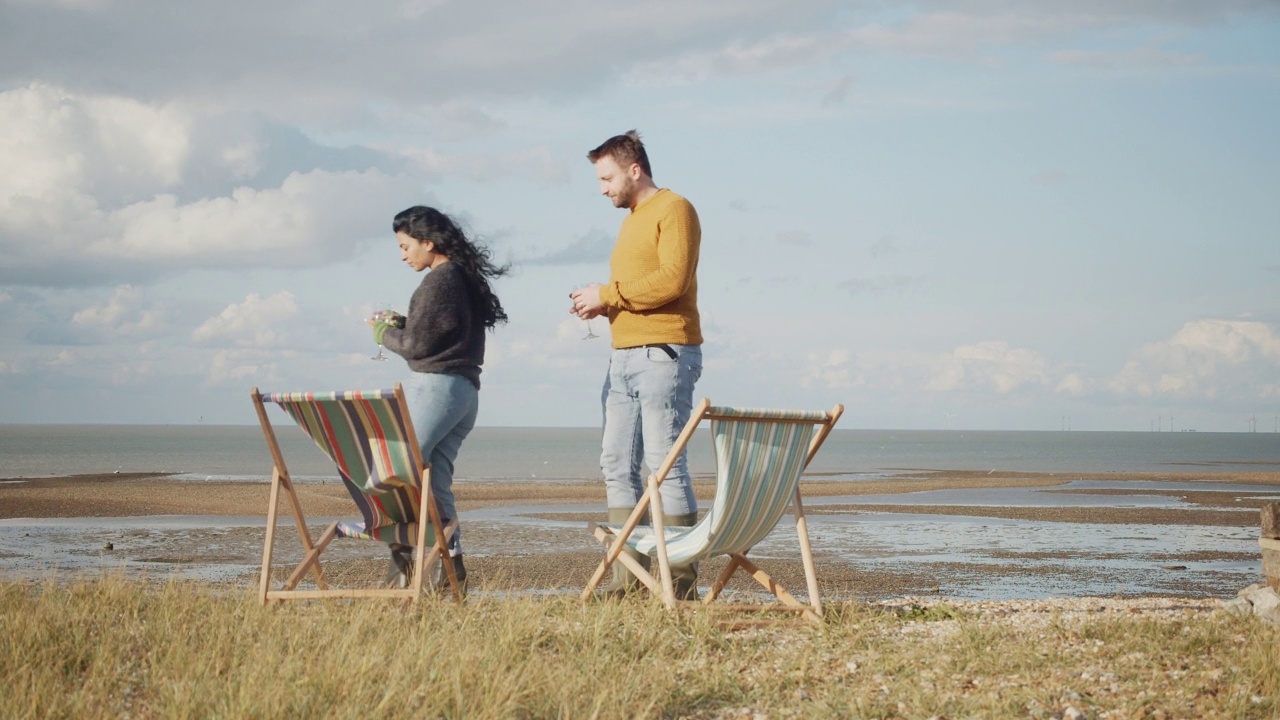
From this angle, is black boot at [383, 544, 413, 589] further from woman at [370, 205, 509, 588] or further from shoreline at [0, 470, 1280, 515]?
shoreline at [0, 470, 1280, 515]

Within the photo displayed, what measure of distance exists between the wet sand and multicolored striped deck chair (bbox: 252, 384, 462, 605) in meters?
0.58

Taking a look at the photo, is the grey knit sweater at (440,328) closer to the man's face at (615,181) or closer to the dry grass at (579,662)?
the man's face at (615,181)

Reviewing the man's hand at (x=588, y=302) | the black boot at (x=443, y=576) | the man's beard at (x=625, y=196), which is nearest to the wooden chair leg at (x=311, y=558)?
the black boot at (x=443, y=576)

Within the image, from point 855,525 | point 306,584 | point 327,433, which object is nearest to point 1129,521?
point 855,525

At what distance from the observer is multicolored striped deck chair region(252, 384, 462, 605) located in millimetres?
4555

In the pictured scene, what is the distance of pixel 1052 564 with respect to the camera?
11.7m

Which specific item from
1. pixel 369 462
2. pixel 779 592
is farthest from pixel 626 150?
pixel 779 592

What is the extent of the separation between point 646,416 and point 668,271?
2.08 feet

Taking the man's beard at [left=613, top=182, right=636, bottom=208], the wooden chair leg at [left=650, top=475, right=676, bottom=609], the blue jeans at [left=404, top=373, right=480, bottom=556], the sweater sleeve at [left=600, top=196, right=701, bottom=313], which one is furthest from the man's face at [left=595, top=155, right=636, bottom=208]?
the wooden chair leg at [left=650, top=475, right=676, bottom=609]

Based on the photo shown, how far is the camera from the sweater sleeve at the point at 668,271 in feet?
16.0

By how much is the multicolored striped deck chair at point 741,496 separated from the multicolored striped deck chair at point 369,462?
73 cm

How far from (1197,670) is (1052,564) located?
8.07m

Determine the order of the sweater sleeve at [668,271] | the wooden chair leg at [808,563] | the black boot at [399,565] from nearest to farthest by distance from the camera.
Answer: the wooden chair leg at [808,563] → the sweater sleeve at [668,271] → the black boot at [399,565]

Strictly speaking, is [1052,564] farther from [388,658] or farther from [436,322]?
[388,658]
